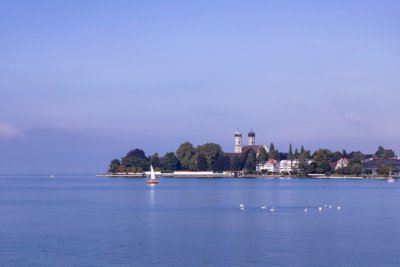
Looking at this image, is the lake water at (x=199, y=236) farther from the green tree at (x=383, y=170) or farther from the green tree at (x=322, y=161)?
the green tree at (x=383, y=170)

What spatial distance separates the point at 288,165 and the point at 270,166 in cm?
403

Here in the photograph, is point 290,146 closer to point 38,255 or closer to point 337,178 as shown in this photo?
point 337,178

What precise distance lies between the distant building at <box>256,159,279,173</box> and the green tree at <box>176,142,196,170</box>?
16.2 metres

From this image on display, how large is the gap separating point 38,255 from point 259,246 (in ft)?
30.2

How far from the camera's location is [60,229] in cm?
4006

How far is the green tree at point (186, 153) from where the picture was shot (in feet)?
552

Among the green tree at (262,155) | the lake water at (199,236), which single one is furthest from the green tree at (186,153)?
the lake water at (199,236)

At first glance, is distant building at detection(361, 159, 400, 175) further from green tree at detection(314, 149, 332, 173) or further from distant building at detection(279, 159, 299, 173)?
distant building at detection(279, 159, 299, 173)

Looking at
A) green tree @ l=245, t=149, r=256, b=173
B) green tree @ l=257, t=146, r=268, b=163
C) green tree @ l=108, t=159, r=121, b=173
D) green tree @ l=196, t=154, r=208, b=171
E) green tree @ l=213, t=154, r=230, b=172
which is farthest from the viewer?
green tree @ l=108, t=159, r=121, b=173

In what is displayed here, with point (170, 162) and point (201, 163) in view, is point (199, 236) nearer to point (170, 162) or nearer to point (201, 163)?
point (201, 163)

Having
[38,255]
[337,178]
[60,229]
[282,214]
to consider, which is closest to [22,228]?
[60,229]

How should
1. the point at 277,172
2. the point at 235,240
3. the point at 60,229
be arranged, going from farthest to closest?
the point at 277,172 < the point at 60,229 < the point at 235,240

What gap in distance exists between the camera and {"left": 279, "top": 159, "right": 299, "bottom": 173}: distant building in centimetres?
16740

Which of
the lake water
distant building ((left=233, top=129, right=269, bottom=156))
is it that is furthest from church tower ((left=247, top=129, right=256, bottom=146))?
the lake water
